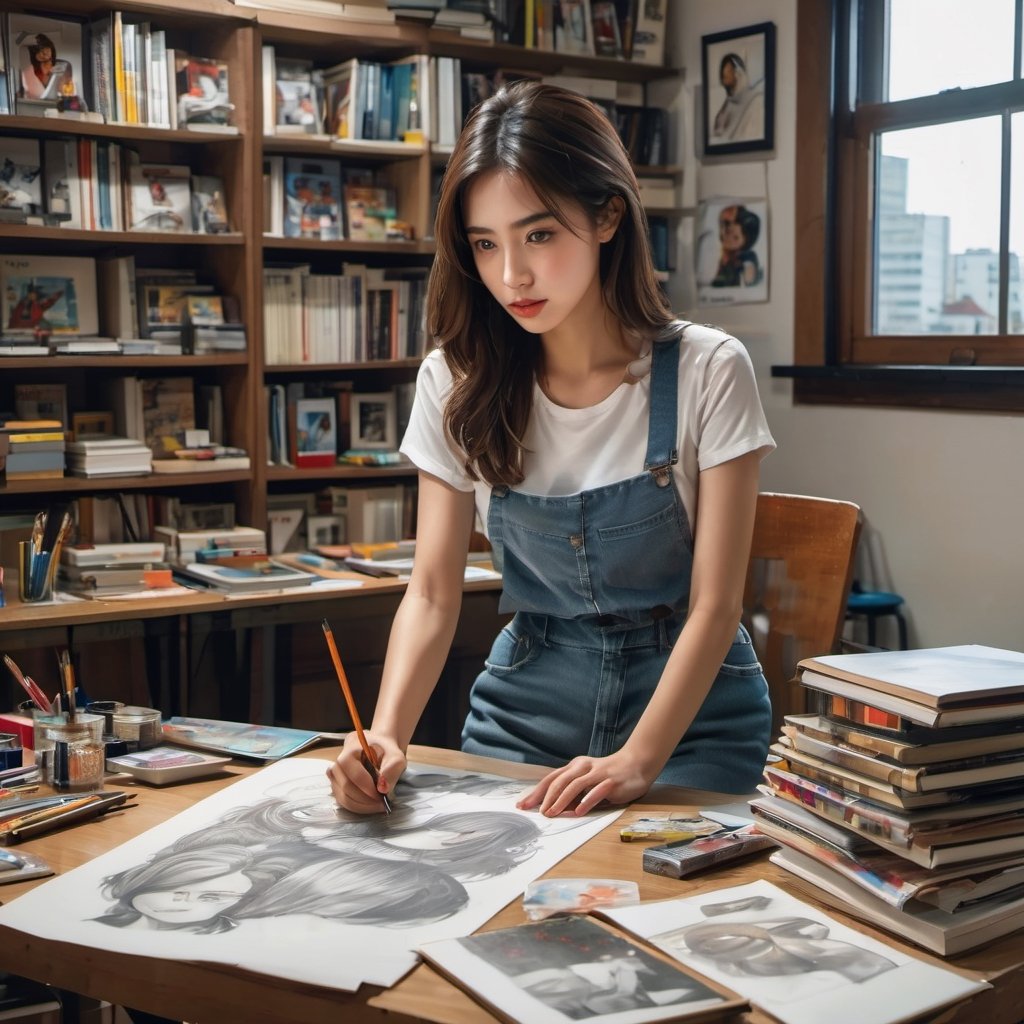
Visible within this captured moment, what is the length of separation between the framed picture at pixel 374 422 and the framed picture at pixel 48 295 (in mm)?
803

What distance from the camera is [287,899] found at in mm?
1175

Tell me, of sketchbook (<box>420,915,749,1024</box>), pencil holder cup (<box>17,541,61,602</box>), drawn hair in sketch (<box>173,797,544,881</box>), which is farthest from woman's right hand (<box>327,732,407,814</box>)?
pencil holder cup (<box>17,541,61,602</box>)

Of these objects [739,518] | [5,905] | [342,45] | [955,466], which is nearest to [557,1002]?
[5,905]

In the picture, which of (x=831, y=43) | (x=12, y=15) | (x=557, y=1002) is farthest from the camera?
(x=831, y=43)

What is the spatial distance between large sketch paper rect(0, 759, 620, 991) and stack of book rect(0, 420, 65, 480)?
2.18 metres

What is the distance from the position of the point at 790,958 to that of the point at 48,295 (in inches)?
122

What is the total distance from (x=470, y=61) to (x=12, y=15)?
1373 mm

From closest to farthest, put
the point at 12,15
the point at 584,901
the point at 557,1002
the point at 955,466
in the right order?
1. the point at 557,1002
2. the point at 584,901
3. the point at 12,15
4. the point at 955,466

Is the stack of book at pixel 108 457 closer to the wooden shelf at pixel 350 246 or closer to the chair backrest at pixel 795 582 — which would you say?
the wooden shelf at pixel 350 246

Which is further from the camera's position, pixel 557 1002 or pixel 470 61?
pixel 470 61

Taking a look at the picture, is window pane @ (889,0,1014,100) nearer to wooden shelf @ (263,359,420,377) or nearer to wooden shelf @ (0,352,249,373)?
wooden shelf @ (263,359,420,377)

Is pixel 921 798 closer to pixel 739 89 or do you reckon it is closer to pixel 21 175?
pixel 21 175

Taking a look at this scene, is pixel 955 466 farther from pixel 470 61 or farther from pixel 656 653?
pixel 656 653

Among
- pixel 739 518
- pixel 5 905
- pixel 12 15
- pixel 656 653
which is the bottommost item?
pixel 5 905
